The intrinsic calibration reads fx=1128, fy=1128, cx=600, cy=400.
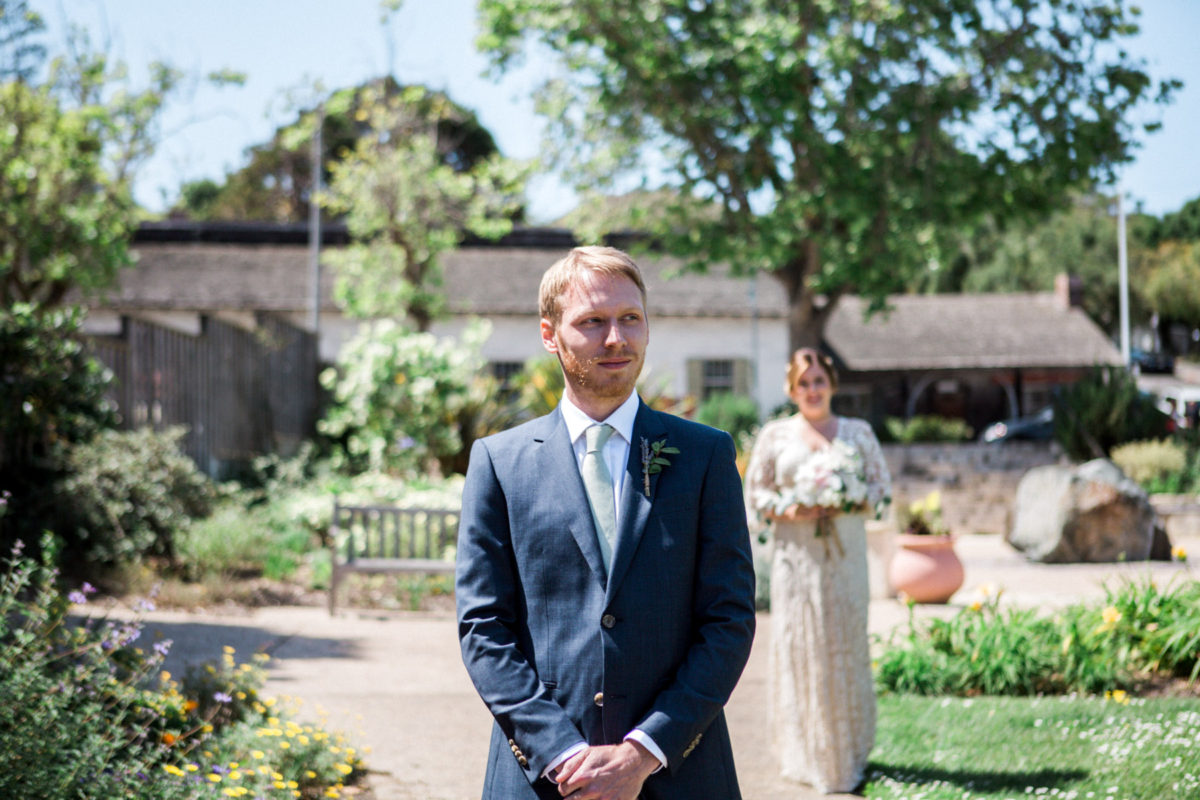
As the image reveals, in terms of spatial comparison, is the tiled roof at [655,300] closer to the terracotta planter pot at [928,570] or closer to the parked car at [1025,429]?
the parked car at [1025,429]

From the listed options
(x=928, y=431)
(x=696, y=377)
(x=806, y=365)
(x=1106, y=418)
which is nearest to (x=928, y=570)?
(x=806, y=365)

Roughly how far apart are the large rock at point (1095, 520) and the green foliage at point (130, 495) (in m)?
9.08

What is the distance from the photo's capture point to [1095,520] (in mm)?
12609

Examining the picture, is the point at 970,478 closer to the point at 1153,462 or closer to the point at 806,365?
the point at 1153,462

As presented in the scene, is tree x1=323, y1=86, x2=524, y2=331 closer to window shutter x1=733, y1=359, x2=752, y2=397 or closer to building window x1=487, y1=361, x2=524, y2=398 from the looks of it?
building window x1=487, y1=361, x2=524, y2=398

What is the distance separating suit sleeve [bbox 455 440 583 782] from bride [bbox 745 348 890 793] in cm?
288

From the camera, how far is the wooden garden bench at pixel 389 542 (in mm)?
9539

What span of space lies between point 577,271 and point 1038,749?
159 inches

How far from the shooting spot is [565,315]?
238 centimetres

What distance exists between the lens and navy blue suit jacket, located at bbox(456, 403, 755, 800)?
2.23 meters

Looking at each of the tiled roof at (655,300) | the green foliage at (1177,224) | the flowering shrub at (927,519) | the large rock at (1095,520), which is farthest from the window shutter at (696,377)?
the green foliage at (1177,224)

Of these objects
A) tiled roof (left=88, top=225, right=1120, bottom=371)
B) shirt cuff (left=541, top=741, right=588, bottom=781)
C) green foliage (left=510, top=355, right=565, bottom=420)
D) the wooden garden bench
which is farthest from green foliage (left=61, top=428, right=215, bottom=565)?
tiled roof (left=88, top=225, right=1120, bottom=371)

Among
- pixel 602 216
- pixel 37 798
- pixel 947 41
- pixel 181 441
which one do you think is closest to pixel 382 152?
pixel 602 216

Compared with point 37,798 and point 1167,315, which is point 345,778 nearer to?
point 37,798
